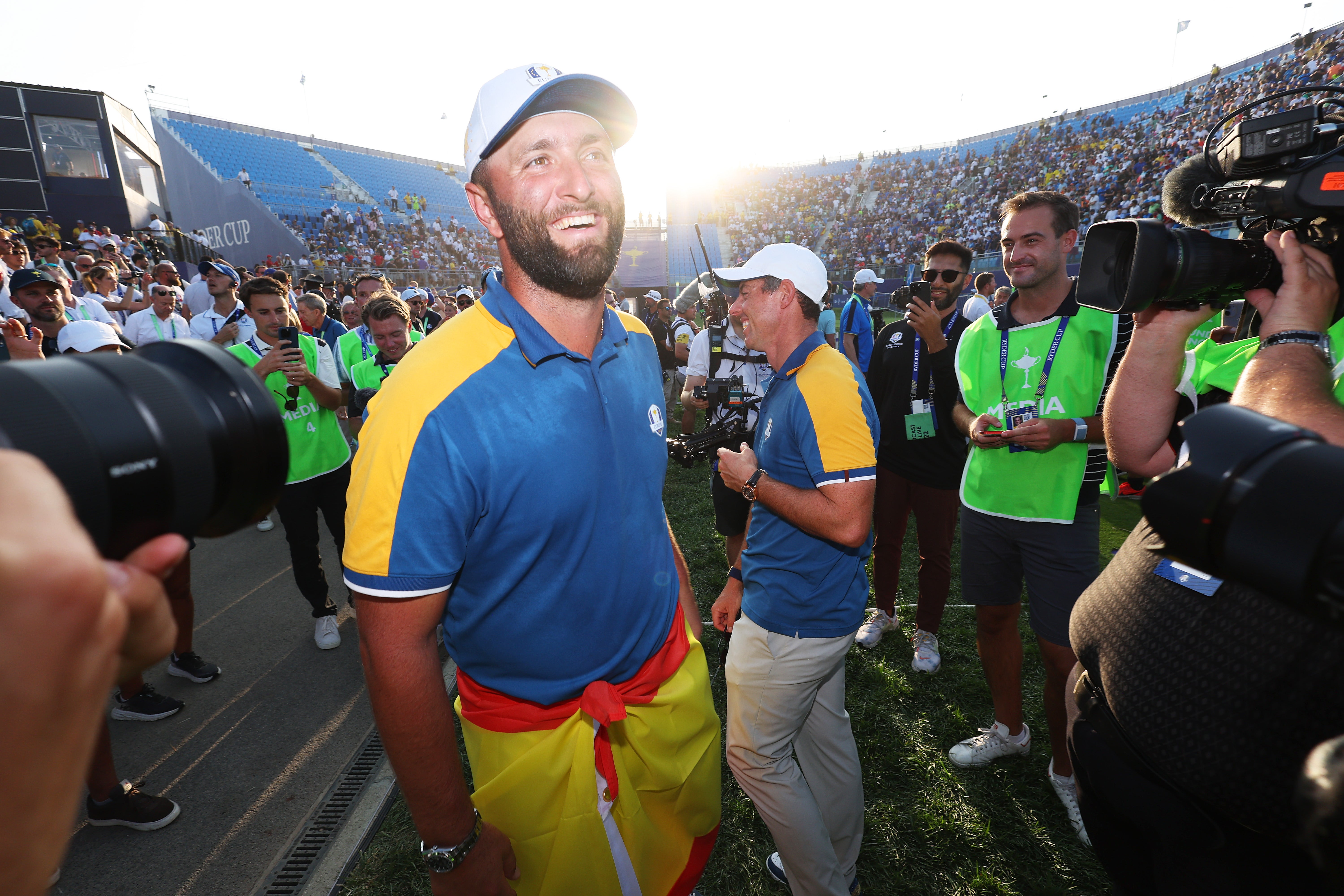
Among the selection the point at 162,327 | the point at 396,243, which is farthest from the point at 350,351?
the point at 396,243

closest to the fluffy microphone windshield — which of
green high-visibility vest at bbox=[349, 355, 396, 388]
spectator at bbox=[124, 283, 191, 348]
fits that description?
green high-visibility vest at bbox=[349, 355, 396, 388]

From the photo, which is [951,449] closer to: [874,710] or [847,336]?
[874,710]

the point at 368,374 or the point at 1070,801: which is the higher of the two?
the point at 368,374

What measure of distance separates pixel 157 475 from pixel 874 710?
346 cm

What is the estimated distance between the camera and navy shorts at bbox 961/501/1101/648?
2555 millimetres

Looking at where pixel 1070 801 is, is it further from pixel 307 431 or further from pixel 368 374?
pixel 368 374

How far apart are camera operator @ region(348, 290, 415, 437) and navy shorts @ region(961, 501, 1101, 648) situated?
4.13 metres

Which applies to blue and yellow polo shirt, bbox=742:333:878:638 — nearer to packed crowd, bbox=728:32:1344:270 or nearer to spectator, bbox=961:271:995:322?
spectator, bbox=961:271:995:322

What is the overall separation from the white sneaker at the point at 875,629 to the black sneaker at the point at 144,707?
409 cm

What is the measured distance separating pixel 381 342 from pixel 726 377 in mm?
2876

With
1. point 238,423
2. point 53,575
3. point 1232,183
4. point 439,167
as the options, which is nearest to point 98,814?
point 238,423

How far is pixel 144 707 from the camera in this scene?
11.0 feet

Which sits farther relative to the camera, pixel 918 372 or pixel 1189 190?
pixel 918 372

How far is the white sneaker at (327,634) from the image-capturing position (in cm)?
406
